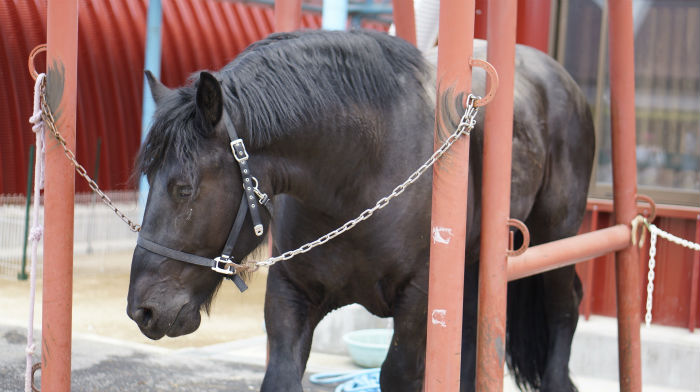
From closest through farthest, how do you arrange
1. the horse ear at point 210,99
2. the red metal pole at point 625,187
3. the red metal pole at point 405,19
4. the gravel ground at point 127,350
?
the horse ear at point 210,99, the red metal pole at point 625,187, the red metal pole at point 405,19, the gravel ground at point 127,350

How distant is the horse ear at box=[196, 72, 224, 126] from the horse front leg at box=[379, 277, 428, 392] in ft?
3.24

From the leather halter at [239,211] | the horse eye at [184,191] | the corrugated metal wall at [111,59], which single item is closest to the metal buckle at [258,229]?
the leather halter at [239,211]

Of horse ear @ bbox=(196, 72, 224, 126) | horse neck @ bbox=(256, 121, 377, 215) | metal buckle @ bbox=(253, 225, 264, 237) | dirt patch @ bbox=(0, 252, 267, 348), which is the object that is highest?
horse ear @ bbox=(196, 72, 224, 126)

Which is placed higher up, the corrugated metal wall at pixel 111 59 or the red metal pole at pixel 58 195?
the corrugated metal wall at pixel 111 59

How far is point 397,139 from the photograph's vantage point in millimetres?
2877

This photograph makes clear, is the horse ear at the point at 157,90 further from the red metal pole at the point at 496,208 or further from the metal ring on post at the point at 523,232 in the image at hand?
the metal ring on post at the point at 523,232

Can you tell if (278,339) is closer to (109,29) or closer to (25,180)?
(25,180)

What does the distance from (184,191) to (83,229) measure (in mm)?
→ 9518

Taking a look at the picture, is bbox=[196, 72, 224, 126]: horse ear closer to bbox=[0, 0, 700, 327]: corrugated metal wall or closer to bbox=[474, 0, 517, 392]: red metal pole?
bbox=[474, 0, 517, 392]: red metal pole

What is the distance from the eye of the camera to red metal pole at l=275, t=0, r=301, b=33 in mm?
3707

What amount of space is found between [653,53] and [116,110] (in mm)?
8183

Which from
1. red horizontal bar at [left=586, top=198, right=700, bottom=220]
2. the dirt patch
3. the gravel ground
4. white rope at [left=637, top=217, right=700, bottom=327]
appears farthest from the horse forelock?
the dirt patch

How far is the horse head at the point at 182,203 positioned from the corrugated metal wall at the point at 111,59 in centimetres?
813

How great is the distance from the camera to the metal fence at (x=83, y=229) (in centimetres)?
1017
